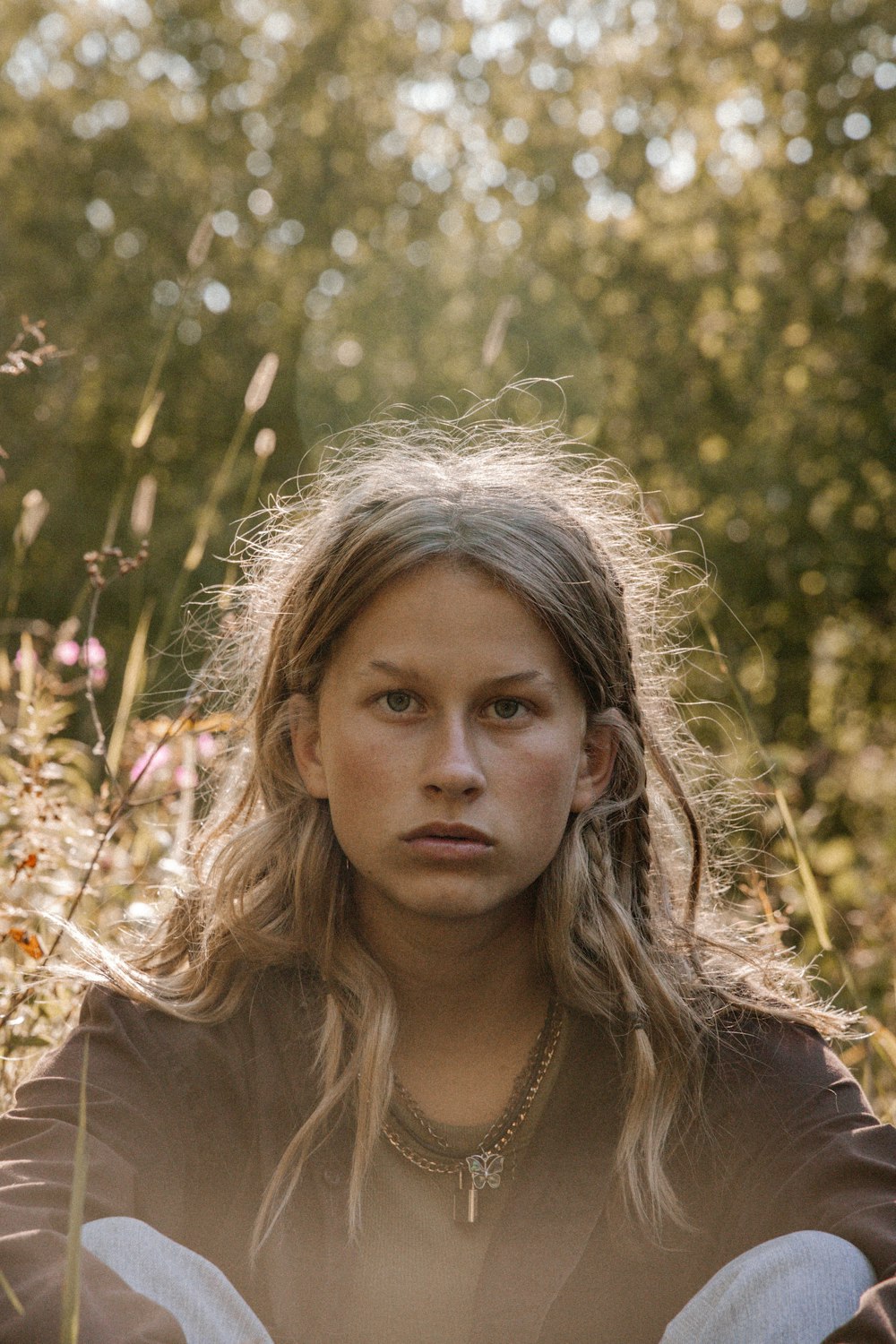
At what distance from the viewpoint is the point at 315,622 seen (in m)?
2.31

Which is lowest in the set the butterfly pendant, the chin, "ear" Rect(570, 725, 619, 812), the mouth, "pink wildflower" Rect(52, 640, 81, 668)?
the butterfly pendant

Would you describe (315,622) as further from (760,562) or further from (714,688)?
(760,562)

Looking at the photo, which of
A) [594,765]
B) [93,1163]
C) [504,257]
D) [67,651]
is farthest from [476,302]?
[93,1163]

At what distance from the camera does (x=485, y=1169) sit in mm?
2180

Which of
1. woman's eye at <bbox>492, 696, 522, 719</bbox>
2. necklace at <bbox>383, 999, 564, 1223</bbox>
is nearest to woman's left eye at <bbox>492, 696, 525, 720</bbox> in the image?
woman's eye at <bbox>492, 696, 522, 719</bbox>

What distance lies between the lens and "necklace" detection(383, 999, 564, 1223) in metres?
2.17

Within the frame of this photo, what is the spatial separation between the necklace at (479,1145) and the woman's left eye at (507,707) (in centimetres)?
55

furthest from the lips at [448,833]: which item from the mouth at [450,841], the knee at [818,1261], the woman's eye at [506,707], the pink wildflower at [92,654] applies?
the pink wildflower at [92,654]

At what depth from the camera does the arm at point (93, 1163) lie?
1.69 meters

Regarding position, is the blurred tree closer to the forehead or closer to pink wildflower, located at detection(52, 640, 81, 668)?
pink wildflower, located at detection(52, 640, 81, 668)

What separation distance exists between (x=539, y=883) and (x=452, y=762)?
0.41 metres

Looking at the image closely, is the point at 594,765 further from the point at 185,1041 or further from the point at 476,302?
the point at 476,302

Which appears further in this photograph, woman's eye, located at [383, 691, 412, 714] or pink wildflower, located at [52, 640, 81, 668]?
pink wildflower, located at [52, 640, 81, 668]

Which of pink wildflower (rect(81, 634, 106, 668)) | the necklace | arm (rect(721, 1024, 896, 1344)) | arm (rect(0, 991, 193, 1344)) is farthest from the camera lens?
pink wildflower (rect(81, 634, 106, 668))
